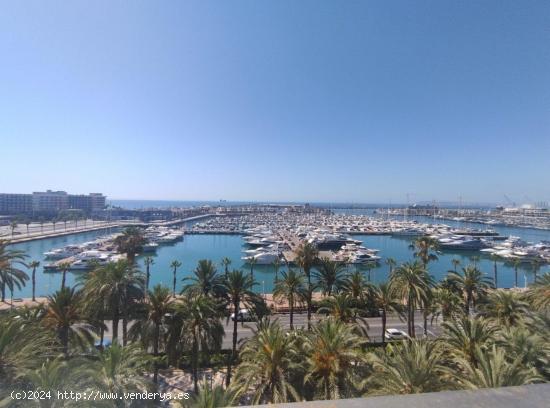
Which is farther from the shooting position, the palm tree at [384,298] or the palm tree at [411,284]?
the palm tree at [384,298]

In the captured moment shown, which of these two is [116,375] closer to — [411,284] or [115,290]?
[115,290]

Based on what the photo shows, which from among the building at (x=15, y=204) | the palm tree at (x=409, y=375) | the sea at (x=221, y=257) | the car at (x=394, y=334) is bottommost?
the sea at (x=221, y=257)

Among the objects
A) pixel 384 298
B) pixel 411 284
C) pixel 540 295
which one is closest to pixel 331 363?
pixel 384 298

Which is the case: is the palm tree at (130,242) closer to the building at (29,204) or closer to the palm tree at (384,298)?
the palm tree at (384,298)

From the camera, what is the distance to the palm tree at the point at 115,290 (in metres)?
23.1

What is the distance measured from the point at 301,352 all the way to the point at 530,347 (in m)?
9.86

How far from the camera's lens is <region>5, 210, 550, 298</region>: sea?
213 feet

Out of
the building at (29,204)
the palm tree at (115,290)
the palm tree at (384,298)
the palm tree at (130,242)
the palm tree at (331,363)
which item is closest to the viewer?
the palm tree at (331,363)

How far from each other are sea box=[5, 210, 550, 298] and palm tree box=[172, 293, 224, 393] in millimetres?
30532

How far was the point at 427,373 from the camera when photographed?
1131 cm

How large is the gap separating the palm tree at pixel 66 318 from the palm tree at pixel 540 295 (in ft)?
104


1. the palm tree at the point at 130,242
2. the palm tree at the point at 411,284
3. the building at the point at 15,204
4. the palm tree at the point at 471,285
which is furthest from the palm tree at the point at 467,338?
the building at the point at 15,204

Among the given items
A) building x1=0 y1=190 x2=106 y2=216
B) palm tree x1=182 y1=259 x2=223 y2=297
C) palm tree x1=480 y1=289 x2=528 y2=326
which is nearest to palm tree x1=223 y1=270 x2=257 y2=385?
palm tree x1=182 y1=259 x2=223 y2=297

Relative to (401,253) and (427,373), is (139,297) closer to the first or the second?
(427,373)
